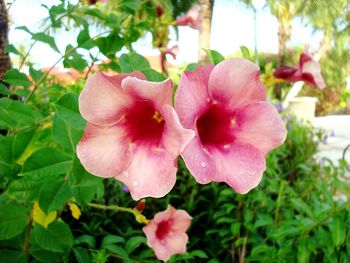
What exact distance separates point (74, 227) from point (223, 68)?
105 cm

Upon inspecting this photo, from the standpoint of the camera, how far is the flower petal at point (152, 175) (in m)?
0.34

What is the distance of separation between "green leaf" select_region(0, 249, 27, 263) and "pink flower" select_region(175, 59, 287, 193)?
40 cm

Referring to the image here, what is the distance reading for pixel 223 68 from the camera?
350 millimetres

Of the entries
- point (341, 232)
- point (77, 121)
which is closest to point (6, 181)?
point (77, 121)

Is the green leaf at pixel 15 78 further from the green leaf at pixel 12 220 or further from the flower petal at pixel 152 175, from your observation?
the flower petal at pixel 152 175

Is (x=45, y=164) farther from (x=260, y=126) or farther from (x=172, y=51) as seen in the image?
(x=172, y=51)

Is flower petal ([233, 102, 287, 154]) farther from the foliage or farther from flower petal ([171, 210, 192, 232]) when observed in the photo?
flower petal ([171, 210, 192, 232])

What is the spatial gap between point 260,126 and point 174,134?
0.09 metres

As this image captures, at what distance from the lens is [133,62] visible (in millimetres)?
468

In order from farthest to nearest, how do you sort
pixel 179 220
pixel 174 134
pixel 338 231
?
pixel 179 220 < pixel 338 231 < pixel 174 134

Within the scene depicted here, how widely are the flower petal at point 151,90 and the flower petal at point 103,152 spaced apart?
0.04 m

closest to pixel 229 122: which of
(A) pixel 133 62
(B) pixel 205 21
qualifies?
(A) pixel 133 62

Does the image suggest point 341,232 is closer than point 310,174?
Yes

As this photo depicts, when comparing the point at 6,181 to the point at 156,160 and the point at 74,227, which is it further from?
the point at 74,227
